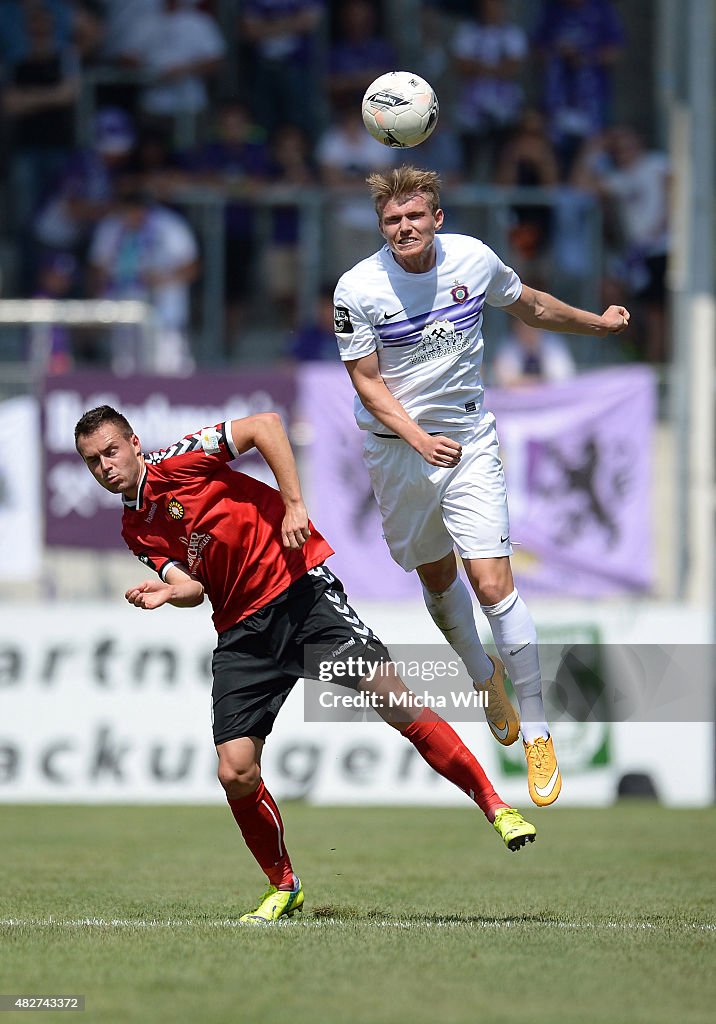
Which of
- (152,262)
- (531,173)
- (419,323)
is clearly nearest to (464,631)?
(419,323)

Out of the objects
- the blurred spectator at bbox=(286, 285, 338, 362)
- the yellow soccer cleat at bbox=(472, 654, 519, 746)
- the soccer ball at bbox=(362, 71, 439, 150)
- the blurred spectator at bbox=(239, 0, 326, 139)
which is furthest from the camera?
the blurred spectator at bbox=(239, 0, 326, 139)

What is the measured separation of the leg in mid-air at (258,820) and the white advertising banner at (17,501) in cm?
634

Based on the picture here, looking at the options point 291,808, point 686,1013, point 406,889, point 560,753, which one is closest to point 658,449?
point 560,753

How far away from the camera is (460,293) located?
22.5ft

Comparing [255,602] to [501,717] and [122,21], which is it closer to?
[501,717]

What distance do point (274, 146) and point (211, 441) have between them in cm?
976

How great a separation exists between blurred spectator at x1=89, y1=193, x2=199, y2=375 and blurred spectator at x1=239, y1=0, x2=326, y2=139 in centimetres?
235

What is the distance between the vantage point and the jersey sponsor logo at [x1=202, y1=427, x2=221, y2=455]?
6652mm

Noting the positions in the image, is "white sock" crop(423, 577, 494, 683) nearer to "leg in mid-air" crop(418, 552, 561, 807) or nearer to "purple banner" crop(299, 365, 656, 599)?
"leg in mid-air" crop(418, 552, 561, 807)

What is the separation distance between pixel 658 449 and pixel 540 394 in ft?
4.81

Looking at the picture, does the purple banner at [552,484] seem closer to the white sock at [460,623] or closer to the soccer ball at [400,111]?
the white sock at [460,623]

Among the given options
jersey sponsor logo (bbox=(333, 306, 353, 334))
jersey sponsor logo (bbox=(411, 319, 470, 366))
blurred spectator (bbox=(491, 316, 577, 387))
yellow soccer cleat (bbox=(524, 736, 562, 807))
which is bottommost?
yellow soccer cleat (bbox=(524, 736, 562, 807))

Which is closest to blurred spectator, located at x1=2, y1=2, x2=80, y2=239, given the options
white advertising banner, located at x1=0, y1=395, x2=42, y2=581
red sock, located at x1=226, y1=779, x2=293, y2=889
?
white advertising banner, located at x1=0, y1=395, x2=42, y2=581

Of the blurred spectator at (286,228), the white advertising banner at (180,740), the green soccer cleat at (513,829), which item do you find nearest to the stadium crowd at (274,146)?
the blurred spectator at (286,228)
